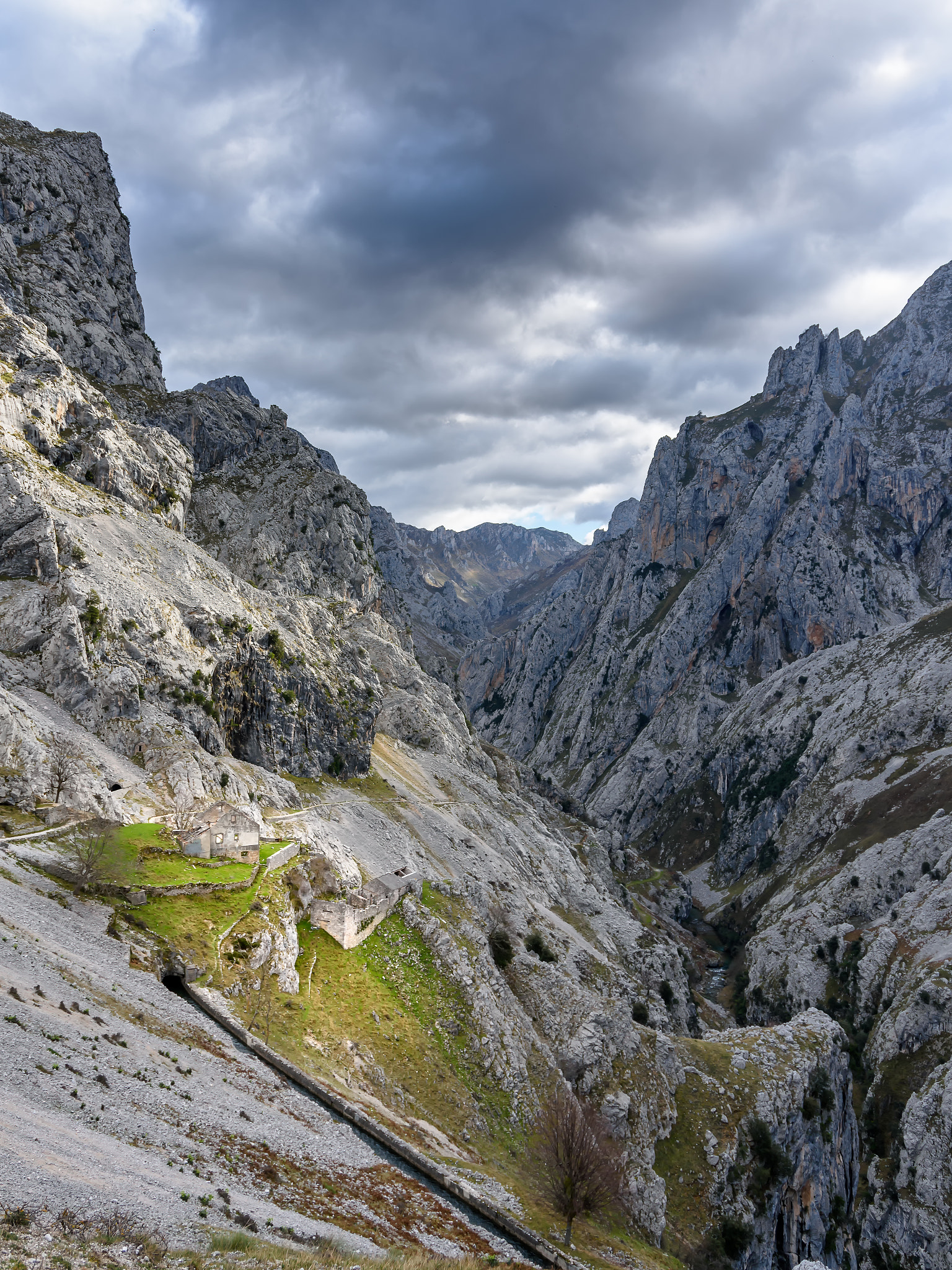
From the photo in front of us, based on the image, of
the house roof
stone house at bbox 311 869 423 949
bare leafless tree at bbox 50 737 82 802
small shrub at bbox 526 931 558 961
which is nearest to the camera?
bare leafless tree at bbox 50 737 82 802

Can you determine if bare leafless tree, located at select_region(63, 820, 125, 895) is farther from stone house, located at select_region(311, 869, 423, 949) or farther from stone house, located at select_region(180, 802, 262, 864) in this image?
stone house, located at select_region(311, 869, 423, 949)

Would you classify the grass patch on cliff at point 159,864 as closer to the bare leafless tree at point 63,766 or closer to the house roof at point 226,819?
the house roof at point 226,819

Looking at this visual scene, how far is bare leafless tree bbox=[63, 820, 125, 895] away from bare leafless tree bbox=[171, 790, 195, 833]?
26.6 ft

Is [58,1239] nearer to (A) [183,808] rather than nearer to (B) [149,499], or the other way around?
(A) [183,808]

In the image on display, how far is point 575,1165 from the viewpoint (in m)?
35.2

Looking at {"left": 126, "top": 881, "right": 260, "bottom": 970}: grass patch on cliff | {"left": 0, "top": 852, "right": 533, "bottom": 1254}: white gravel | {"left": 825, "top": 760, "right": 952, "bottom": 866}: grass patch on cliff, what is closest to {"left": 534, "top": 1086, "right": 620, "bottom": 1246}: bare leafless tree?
{"left": 0, "top": 852, "right": 533, "bottom": 1254}: white gravel

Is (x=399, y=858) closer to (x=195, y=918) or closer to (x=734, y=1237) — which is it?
(x=195, y=918)

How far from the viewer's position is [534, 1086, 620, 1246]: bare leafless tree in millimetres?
34781

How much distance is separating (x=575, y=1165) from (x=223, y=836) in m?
28.9

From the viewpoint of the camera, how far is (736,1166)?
50.2 m

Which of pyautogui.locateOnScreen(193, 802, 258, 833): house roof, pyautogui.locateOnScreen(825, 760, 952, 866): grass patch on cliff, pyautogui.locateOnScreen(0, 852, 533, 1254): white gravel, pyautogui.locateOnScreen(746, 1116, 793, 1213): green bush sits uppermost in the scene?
pyautogui.locateOnScreen(825, 760, 952, 866): grass patch on cliff

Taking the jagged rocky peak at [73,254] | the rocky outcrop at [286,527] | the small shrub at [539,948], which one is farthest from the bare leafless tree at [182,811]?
the jagged rocky peak at [73,254]

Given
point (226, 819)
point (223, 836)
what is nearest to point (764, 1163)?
point (223, 836)

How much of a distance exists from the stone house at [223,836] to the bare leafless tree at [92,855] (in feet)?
20.0
